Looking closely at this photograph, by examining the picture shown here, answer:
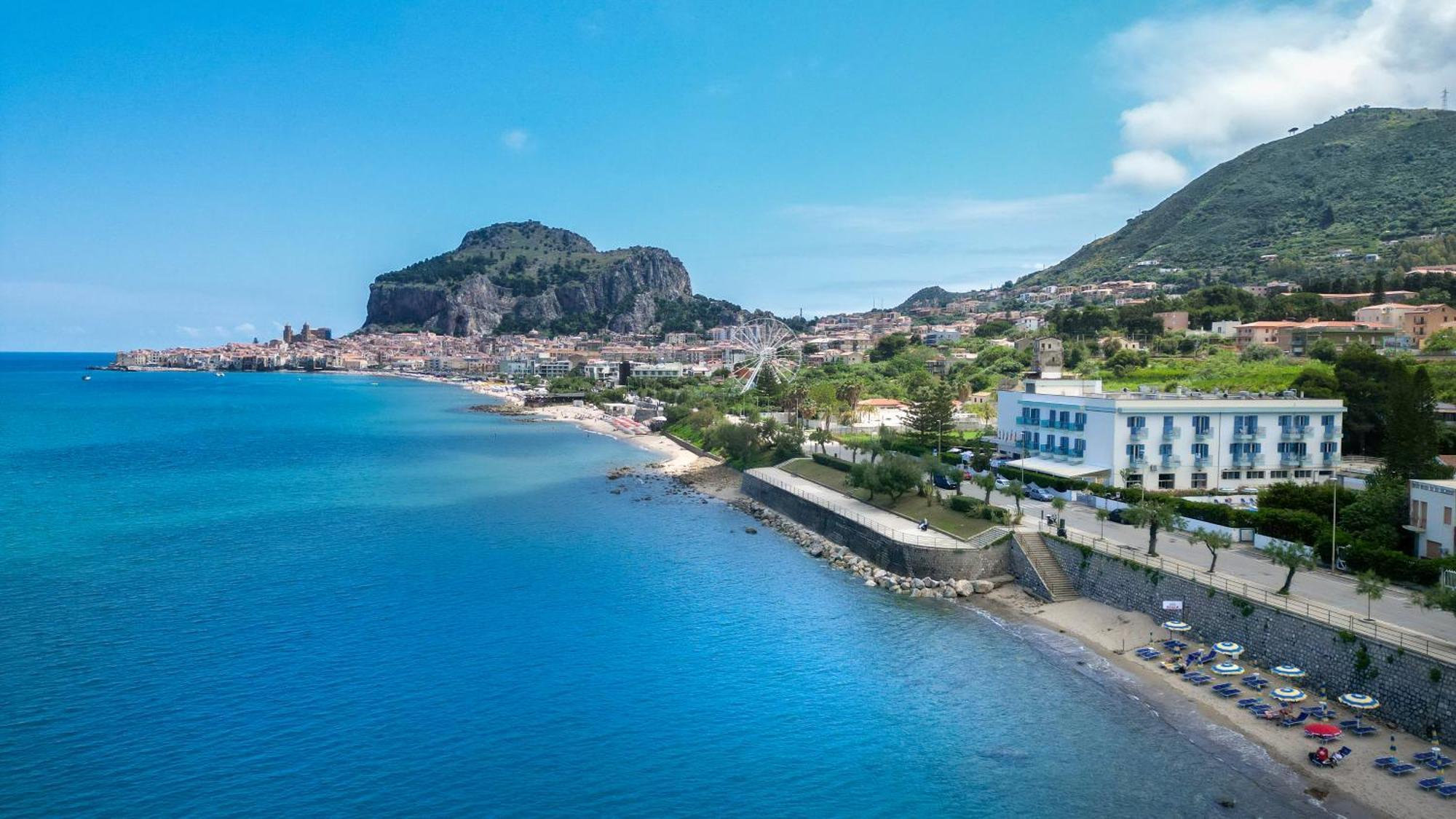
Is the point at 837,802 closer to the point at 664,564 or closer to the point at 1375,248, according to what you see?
the point at 664,564

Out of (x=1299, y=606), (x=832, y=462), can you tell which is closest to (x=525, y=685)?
(x=1299, y=606)

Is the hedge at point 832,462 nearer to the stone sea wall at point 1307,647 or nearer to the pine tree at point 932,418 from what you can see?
the pine tree at point 932,418

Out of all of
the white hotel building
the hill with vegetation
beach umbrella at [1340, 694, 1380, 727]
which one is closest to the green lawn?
the white hotel building

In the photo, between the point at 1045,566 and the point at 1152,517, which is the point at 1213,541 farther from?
the point at 1045,566

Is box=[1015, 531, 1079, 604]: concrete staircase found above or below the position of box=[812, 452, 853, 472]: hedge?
below

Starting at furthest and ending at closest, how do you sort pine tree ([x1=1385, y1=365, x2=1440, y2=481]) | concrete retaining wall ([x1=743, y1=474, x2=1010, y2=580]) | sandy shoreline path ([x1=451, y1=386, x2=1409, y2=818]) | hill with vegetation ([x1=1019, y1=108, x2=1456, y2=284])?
hill with vegetation ([x1=1019, y1=108, x2=1456, y2=284])
concrete retaining wall ([x1=743, y1=474, x2=1010, y2=580])
pine tree ([x1=1385, y1=365, x2=1440, y2=481])
sandy shoreline path ([x1=451, y1=386, x2=1409, y2=818])

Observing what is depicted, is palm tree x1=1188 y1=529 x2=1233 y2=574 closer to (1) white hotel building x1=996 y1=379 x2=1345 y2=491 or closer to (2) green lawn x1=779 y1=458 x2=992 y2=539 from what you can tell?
(2) green lawn x1=779 y1=458 x2=992 y2=539
